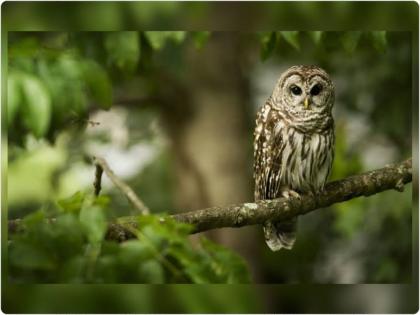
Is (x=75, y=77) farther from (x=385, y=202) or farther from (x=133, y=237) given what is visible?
(x=385, y=202)

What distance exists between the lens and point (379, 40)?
210cm

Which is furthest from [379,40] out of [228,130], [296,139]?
[228,130]

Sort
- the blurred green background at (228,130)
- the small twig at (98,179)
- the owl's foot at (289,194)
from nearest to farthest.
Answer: the small twig at (98,179), the blurred green background at (228,130), the owl's foot at (289,194)

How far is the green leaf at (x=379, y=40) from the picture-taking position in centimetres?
209

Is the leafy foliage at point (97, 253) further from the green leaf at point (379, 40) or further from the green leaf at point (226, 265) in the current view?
the green leaf at point (379, 40)

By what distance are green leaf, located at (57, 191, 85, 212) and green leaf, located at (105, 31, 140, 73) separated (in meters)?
0.72

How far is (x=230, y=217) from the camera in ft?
6.12

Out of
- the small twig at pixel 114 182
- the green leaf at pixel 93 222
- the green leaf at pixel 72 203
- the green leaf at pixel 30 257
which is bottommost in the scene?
the green leaf at pixel 30 257

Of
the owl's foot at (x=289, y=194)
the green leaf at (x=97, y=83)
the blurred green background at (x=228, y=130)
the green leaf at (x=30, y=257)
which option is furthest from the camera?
the owl's foot at (x=289, y=194)

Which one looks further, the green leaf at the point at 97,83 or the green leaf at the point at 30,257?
the green leaf at the point at 97,83

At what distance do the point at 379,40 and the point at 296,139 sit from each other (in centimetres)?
47

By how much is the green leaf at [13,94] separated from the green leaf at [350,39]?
1.04 metres

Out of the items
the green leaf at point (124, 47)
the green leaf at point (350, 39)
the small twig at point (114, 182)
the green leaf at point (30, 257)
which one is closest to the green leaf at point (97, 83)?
the small twig at point (114, 182)

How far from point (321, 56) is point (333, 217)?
35.2 inches
